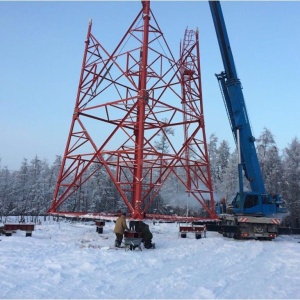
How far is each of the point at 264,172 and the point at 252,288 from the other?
36.1m

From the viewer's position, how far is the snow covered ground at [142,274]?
6.04 m

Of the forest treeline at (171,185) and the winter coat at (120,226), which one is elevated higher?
the forest treeline at (171,185)

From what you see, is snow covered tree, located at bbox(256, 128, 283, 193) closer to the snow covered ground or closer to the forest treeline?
the forest treeline

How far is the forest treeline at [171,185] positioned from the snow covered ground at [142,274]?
20786 mm

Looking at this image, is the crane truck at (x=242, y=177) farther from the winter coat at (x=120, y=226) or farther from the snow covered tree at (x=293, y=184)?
the snow covered tree at (x=293, y=184)

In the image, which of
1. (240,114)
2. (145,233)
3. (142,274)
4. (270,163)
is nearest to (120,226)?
(145,233)

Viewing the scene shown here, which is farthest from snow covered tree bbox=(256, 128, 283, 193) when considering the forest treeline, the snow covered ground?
the snow covered ground

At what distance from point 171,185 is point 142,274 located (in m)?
52.7

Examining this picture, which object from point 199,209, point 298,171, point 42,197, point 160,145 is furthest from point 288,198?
point 42,197

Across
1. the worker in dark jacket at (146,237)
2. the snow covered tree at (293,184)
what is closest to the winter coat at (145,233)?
the worker in dark jacket at (146,237)

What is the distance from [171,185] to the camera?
6009cm

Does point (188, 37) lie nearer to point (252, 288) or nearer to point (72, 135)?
point (72, 135)

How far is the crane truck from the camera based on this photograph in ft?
59.0

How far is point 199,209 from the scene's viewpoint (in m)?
48.3
